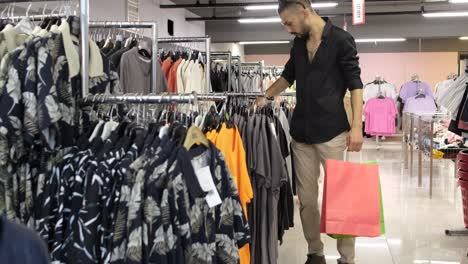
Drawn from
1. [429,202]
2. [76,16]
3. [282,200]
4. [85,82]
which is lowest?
[429,202]

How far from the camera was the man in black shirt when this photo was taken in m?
3.37

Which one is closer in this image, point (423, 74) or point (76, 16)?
point (76, 16)

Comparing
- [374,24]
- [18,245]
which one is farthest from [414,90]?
[18,245]

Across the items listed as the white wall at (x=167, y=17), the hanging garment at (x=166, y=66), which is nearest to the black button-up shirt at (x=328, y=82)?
the hanging garment at (x=166, y=66)

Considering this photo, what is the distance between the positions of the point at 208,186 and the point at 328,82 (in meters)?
1.71

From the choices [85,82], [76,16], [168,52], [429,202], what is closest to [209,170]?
[85,82]

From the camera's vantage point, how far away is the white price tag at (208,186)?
6.48ft

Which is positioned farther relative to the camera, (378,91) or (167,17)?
(378,91)

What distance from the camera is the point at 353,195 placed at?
127 inches

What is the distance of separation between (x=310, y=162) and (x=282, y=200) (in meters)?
0.33

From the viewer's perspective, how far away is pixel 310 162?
3.60 meters

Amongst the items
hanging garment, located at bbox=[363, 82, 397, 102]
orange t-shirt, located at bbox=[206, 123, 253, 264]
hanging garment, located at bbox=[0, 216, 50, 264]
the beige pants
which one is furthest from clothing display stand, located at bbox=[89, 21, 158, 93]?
hanging garment, located at bbox=[363, 82, 397, 102]

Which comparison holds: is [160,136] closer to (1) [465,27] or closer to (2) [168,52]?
(2) [168,52]

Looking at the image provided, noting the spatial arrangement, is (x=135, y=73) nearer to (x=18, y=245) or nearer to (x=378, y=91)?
(x=18, y=245)
